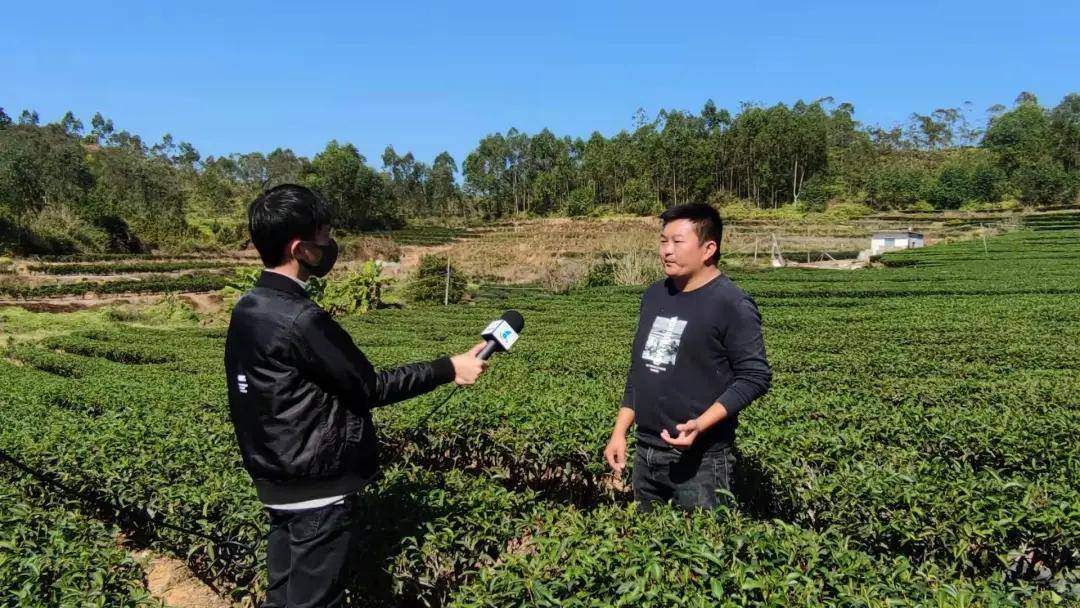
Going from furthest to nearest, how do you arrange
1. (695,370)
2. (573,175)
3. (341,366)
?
(573,175) < (695,370) < (341,366)

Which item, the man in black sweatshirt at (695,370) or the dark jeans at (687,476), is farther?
the dark jeans at (687,476)

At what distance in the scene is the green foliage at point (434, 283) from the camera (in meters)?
24.5

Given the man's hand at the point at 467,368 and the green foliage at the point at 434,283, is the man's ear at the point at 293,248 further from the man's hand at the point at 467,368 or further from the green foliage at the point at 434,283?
the green foliage at the point at 434,283

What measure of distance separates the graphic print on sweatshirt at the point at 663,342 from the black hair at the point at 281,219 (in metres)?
1.44

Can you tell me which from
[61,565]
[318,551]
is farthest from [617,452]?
[61,565]

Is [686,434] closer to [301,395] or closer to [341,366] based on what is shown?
[341,366]

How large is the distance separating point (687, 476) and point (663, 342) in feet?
1.85

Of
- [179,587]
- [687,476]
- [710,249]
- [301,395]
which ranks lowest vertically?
[179,587]

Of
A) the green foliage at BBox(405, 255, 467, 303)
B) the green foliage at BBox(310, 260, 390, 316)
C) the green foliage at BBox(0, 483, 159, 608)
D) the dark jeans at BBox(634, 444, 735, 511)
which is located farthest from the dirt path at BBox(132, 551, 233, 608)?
the green foliage at BBox(405, 255, 467, 303)

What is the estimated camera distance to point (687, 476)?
2764 mm

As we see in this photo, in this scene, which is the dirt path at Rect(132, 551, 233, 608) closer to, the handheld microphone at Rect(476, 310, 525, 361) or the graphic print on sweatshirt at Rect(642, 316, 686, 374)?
the handheld microphone at Rect(476, 310, 525, 361)

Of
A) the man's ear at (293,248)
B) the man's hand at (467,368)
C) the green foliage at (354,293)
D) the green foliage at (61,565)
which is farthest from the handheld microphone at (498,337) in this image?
the green foliage at (354,293)

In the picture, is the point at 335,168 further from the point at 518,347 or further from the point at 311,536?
the point at 311,536

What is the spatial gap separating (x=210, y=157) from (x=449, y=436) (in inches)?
4227
